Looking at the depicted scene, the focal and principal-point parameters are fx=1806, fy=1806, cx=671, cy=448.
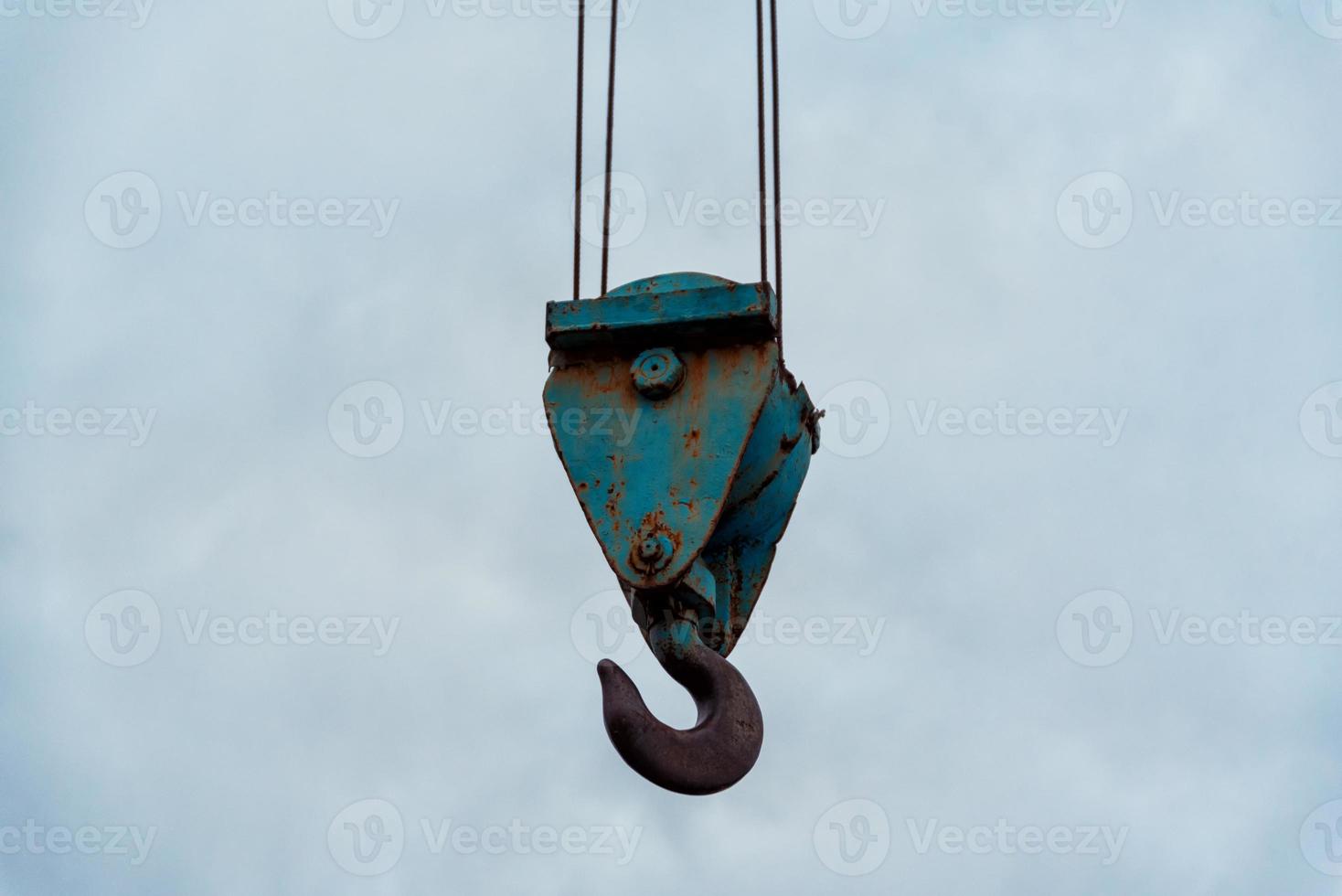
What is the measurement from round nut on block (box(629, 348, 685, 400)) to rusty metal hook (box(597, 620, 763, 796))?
0.46 m

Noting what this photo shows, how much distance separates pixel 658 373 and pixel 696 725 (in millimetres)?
694

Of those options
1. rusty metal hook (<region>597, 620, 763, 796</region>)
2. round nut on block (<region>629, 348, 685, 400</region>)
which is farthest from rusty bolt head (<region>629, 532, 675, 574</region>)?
round nut on block (<region>629, 348, 685, 400</region>)

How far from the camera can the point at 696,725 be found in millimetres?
3516

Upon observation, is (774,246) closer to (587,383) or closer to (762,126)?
(762,126)

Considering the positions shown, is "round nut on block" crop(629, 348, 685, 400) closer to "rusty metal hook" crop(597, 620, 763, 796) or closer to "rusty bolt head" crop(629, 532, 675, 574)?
"rusty bolt head" crop(629, 532, 675, 574)

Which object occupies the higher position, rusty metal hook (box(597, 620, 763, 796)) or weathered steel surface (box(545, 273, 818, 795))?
weathered steel surface (box(545, 273, 818, 795))

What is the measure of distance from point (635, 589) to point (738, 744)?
0.36 meters

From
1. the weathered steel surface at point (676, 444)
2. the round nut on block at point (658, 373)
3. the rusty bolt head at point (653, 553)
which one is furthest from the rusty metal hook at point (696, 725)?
the round nut on block at point (658, 373)

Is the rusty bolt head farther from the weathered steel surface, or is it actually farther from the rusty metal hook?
the rusty metal hook

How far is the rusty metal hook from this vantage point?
3.37 m

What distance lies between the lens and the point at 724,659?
3646 millimetres

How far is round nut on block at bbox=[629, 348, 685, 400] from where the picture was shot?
11.7 ft

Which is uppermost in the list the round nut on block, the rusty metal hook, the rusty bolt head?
the round nut on block

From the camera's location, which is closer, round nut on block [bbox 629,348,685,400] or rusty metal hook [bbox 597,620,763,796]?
rusty metal hook [bbox 597,620,763,796]
